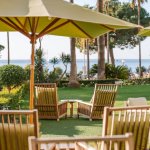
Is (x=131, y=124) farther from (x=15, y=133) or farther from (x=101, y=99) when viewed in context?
(x=101, y=99)

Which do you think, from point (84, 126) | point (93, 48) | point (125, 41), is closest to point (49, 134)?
point (84, 126)

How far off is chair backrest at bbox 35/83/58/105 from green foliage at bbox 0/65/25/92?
6.59 m

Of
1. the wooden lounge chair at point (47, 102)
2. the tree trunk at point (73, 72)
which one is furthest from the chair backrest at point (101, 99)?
the tree trunk at point (73, 72)

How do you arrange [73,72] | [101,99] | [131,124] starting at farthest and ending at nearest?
[73,72]
[101,99]
[131,124]

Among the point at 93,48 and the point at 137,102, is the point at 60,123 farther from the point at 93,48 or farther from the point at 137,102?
the point at 93,48

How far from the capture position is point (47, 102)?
36.1 ft

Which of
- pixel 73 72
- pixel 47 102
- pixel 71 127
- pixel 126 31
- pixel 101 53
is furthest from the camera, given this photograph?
pixel 126 31

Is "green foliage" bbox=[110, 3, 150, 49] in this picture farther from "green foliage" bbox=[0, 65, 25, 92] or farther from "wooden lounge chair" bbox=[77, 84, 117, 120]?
"wooden lounge chair" bbox=[77, 84, 117, 120]

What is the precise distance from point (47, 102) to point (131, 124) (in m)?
6.30

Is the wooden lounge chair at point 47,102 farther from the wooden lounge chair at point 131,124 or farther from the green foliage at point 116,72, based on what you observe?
the green foliage at point 116,72

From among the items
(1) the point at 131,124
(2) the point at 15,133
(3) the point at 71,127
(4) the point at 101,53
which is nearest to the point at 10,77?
(4) the point at 101,53

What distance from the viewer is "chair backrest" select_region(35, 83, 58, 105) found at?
35.4 feet

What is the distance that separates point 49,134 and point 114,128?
168 inches

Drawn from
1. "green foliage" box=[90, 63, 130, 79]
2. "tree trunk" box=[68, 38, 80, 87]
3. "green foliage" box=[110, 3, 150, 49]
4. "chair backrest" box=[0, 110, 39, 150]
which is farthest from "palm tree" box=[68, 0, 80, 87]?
"green foliage" box=[110, 3, 150, 49]
